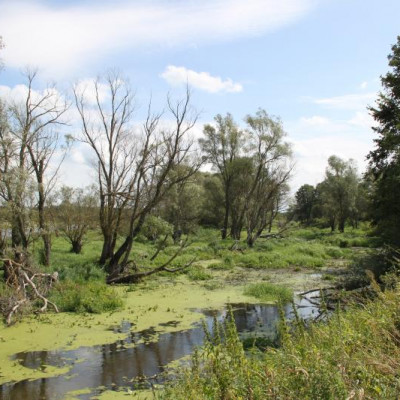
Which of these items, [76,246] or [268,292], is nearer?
[268,292]

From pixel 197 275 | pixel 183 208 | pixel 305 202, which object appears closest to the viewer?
pixel 197 275

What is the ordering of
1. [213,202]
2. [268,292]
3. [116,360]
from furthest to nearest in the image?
[213,202] < [268,292] < [116,360]

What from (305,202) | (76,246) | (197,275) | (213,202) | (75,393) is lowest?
(75,393)

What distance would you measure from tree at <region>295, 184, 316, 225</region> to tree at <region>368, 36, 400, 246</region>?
2096 inches

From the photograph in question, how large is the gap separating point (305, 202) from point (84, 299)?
66981 mm

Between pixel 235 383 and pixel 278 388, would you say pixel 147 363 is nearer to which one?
pixel 235 383

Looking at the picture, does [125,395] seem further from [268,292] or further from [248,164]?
[248,164]

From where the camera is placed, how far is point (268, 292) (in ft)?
50.3

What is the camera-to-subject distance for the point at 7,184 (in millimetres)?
14305

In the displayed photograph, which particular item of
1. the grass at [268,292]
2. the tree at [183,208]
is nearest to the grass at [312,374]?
the grass at [268,292]

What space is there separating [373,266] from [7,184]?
1293 cm

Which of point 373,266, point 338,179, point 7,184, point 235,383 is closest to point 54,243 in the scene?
point 7,184

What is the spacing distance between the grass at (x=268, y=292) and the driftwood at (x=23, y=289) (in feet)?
23.0

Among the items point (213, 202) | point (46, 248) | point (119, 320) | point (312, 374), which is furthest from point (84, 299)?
point (213, 202)
